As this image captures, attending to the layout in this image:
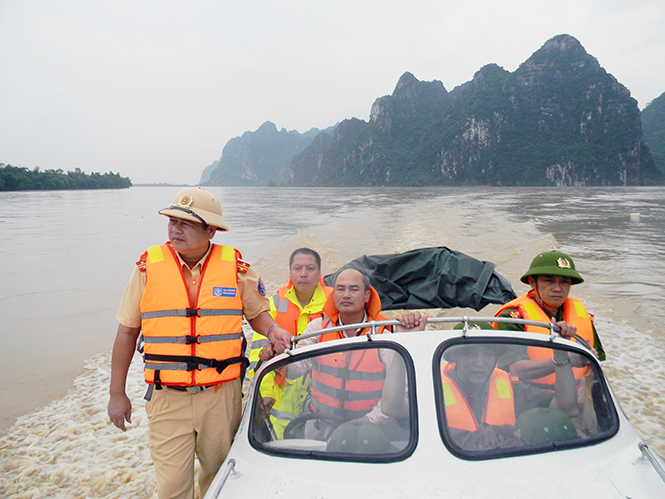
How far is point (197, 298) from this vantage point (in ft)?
6.38

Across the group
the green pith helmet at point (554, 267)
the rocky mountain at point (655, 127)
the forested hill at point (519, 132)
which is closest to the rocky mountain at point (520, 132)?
the forested hill at point (519, 132)

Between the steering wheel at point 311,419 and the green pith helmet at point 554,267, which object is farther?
the green pith helmet at point 554,267

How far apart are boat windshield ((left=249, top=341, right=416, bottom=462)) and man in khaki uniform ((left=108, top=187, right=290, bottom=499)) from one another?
0.23 m

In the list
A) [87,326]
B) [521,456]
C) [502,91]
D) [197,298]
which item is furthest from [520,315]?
[502,91]

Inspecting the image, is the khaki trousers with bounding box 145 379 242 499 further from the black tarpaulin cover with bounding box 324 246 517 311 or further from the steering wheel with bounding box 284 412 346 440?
the black tarpaulin cover with bounding box 324 246 517 311

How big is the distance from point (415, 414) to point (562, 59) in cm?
14039

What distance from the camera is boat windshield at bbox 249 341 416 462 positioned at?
1599mm

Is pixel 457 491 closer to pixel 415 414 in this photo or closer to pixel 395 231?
pixel 415 414

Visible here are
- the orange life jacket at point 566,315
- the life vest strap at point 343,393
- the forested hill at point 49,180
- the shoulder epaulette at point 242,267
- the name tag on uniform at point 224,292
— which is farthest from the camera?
the forested hill at point 49,180

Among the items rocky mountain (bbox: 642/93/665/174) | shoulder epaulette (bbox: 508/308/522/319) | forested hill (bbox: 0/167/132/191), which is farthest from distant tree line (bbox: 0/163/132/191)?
rocky mountain (bbox: 642/93/665/174)

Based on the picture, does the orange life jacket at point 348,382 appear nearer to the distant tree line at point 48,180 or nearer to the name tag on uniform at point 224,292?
the name tag on uniform at point 224,292

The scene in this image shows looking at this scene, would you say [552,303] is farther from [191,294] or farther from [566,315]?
[191,294]

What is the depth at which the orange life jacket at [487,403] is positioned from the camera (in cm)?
159

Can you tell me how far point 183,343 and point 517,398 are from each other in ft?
5.12
